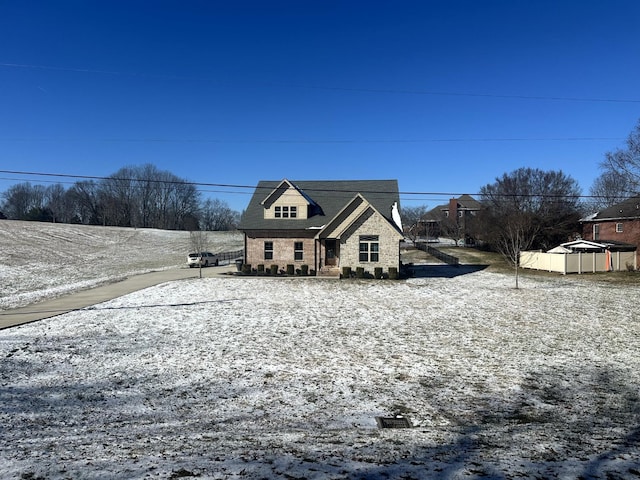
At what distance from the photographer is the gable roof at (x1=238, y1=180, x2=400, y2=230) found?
2914 cm

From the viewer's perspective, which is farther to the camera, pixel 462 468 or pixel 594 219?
pixel 594 219

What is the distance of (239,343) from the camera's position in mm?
11516

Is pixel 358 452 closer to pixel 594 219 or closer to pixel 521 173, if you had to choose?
pixel 594 219

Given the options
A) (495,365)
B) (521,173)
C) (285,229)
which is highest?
(521,173)

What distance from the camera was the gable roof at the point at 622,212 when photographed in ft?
109

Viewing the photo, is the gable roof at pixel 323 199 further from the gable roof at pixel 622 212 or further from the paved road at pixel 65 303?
the gable roof at pixel 622 212

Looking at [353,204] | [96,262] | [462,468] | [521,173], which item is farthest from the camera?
[521,173]

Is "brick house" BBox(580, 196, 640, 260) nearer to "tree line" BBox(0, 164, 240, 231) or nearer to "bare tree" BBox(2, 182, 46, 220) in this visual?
"tree line" BBox(0, 164, 240, 231)

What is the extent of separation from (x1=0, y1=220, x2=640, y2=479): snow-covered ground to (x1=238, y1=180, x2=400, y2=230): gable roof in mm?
12729

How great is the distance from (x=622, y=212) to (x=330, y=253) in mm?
26965

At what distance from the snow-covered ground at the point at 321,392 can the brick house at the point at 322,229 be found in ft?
32.2

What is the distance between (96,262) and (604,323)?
46393 millimetres

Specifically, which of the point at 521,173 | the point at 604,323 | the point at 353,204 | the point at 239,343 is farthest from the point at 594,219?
the point at 239,343

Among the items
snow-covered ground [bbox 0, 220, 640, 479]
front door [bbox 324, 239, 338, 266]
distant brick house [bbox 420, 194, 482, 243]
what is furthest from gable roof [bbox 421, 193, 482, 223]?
snow-covered ground [bbox 0, 220, 640, 479]
